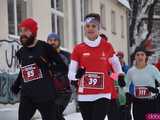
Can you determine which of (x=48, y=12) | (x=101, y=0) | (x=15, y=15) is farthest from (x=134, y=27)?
(x=15, y=15)

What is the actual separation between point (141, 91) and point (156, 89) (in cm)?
22

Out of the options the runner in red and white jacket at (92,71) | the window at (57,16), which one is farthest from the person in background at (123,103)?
the window at (57,16)

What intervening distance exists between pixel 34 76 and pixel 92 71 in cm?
72

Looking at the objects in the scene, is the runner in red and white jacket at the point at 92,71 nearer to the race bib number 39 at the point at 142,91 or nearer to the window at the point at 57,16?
the race bib number 39 at the point at 142,91

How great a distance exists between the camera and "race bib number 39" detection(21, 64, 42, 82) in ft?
25.5

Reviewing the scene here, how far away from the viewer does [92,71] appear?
7742 millimetres

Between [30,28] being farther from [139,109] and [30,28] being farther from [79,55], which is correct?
[139,109]

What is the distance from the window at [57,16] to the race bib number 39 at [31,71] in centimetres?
1000

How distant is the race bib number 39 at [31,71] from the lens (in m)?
7.77

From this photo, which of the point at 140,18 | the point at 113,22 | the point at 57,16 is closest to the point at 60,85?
the point at 57,16

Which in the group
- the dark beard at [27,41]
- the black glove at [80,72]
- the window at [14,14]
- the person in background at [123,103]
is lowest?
the person in background at [123,103]

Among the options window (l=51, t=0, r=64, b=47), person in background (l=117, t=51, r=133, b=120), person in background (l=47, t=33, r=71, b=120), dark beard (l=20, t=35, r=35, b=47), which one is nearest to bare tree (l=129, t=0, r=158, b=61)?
window (l=51, t=0, r=64, b=47)

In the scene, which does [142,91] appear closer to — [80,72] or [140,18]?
[80,72]

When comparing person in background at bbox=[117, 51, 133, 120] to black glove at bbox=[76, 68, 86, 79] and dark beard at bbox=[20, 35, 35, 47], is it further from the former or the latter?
dark beard at bbox=[20, 35, 35, 47]
